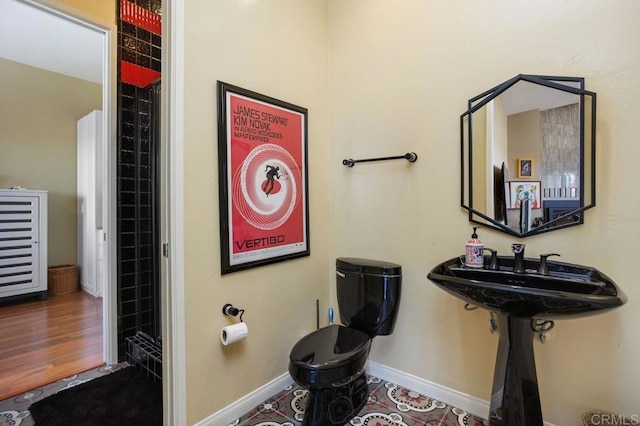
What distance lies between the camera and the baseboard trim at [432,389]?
5.28ft

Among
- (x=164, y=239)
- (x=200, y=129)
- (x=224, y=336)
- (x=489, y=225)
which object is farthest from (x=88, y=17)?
(x=489, y=225)

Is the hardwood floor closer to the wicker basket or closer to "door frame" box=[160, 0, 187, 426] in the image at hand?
the wicker basket

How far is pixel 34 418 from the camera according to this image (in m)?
1.64

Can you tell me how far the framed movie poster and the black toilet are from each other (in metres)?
0.40

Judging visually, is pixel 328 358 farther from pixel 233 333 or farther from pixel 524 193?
pixel 524 193

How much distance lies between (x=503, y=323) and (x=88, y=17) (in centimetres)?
295

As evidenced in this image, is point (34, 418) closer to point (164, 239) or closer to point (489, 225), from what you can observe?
point (164, 239)

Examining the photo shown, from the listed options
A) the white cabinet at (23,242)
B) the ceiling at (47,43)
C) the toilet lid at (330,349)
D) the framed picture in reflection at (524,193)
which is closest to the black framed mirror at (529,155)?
the framed picture in reflection at (524,193)

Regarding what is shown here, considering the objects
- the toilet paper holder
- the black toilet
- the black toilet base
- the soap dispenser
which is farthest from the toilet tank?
the toilet paper holder

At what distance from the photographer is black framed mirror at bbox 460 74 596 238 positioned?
135 cm

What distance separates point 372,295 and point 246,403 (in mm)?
871

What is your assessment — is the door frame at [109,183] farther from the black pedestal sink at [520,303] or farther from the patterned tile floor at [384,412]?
the black pedestal sink at [520,303]

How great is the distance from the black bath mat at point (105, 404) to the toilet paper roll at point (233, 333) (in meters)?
0.61

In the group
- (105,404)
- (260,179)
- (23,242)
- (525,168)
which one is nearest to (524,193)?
(525,168)
